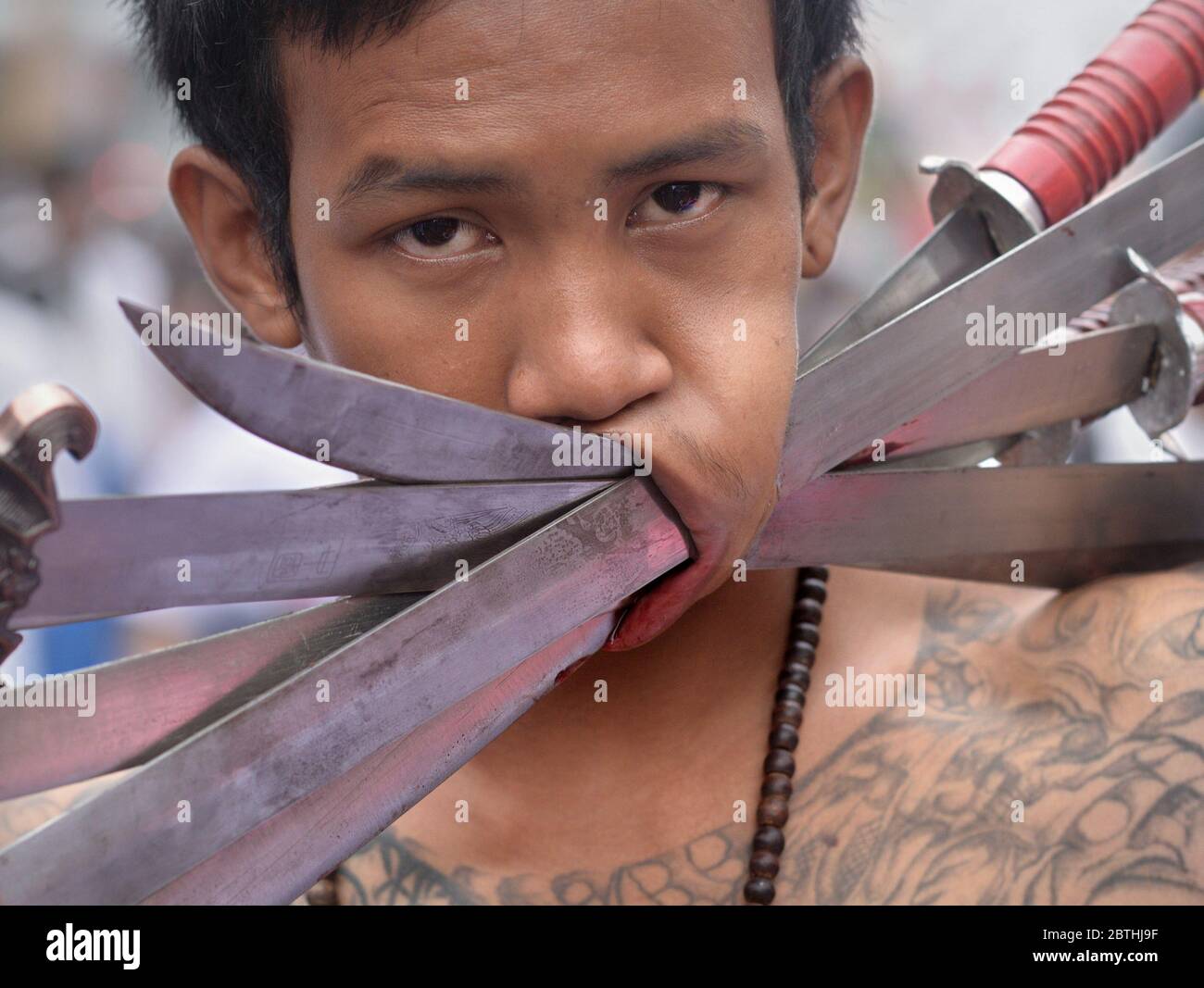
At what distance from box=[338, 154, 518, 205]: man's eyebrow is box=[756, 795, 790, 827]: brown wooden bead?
0.72 meters

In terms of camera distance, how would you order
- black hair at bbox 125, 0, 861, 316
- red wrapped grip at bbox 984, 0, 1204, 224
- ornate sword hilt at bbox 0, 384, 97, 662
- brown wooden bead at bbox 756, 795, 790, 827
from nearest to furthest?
ornate sword hilt at bbox 0, 384, 97, 662
black hair at bbox 125, 0, 861, 316
brown wooden bead at bbox 756, 795, 790, 827
red wrapped grip at bbox 984, 0, 1204, 224

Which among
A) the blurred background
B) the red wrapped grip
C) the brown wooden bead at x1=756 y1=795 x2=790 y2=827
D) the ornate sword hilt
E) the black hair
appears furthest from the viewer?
the blurred background

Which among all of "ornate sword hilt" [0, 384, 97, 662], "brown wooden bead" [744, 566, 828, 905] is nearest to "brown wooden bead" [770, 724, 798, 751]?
"brown wooden bead" [744, 566, 828, 905]

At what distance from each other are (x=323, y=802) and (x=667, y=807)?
553 millimetres

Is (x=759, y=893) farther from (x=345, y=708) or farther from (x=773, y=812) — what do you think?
(x=345, y=708)

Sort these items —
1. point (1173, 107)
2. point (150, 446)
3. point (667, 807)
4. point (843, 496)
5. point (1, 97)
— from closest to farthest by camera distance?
point (843, 496) → point (667, 807) → point (1173, 107) → point (150, 446) → point (1, 97)

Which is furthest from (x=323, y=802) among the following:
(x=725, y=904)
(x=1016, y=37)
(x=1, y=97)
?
(x=1016, y=37)

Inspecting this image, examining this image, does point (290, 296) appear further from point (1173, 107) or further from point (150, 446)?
point (150, 446)

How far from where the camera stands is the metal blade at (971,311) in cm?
138

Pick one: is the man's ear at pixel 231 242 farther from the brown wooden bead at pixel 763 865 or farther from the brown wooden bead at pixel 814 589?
the brown wooden bead at pixel 763 865

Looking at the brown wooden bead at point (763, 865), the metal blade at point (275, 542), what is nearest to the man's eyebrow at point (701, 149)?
the metal blade at point (275, 542)

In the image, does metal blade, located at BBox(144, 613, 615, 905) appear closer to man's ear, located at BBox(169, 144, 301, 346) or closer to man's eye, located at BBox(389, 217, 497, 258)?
→ man's eye, located at BBox(389, 217, 497, 258)

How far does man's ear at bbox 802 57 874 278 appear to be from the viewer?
62.3 inches
